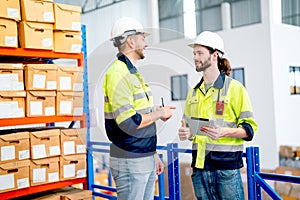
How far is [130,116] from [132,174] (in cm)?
38

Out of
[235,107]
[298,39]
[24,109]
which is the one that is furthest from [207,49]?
[298,39]

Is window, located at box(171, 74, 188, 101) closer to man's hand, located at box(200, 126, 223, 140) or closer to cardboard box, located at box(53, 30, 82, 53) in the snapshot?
man's hand, located at box(200, 126, 223, 140)

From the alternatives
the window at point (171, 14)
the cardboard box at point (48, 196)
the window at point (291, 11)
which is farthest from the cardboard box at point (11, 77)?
the window at point (291, 11)

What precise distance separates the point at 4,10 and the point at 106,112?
169 cm

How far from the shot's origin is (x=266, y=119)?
772cm

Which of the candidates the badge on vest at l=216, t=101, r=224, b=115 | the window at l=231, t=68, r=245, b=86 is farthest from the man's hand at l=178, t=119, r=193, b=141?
the window at l=231, t=68, r=245, b=86

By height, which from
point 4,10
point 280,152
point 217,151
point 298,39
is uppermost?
point 298,39

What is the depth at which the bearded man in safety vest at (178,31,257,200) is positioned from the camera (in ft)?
7.25

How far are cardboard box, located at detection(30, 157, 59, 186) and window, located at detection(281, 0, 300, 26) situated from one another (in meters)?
10.6

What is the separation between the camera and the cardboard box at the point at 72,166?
3504 millimetres

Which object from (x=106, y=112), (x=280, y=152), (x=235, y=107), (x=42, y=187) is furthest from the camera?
(x=280, y=152)

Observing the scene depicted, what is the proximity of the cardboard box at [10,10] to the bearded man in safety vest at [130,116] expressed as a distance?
1.50 meters

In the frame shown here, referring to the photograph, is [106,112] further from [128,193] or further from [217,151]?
[217,151]

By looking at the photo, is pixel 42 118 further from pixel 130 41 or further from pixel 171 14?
pixel 171 14
